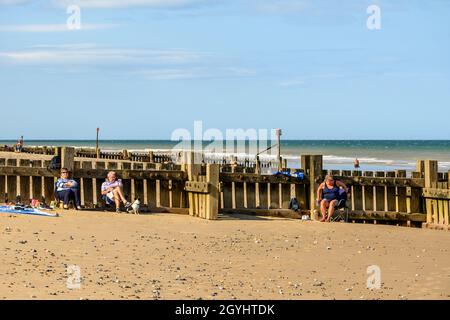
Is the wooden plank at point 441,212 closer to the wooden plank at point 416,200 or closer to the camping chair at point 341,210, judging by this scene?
the wooden plank at point 416,200

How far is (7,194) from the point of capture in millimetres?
19750

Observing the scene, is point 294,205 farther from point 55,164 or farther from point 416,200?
point 55,164

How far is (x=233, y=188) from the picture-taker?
2080 cm

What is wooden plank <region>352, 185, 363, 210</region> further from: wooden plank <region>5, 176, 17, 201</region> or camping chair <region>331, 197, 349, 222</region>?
wooden plank <region>5, 176, 17, 201</region>

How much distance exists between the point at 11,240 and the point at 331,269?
5.20 metres

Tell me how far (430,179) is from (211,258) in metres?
8.41

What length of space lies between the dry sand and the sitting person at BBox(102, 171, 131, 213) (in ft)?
2.26

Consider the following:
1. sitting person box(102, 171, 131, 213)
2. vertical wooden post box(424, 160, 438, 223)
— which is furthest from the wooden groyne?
sitting person box(102, 171, 131, 213)

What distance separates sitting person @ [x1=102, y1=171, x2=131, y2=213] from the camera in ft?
64.4

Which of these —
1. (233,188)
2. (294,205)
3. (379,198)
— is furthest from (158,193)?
(379,198)

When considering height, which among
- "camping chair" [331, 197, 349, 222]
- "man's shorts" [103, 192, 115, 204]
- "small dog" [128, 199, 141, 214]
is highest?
"man's shorts" [103, 192, 115, 204]

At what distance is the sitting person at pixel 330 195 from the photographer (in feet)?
67.2

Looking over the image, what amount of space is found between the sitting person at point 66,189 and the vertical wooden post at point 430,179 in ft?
26.4

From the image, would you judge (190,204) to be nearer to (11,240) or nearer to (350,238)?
(350,238)
